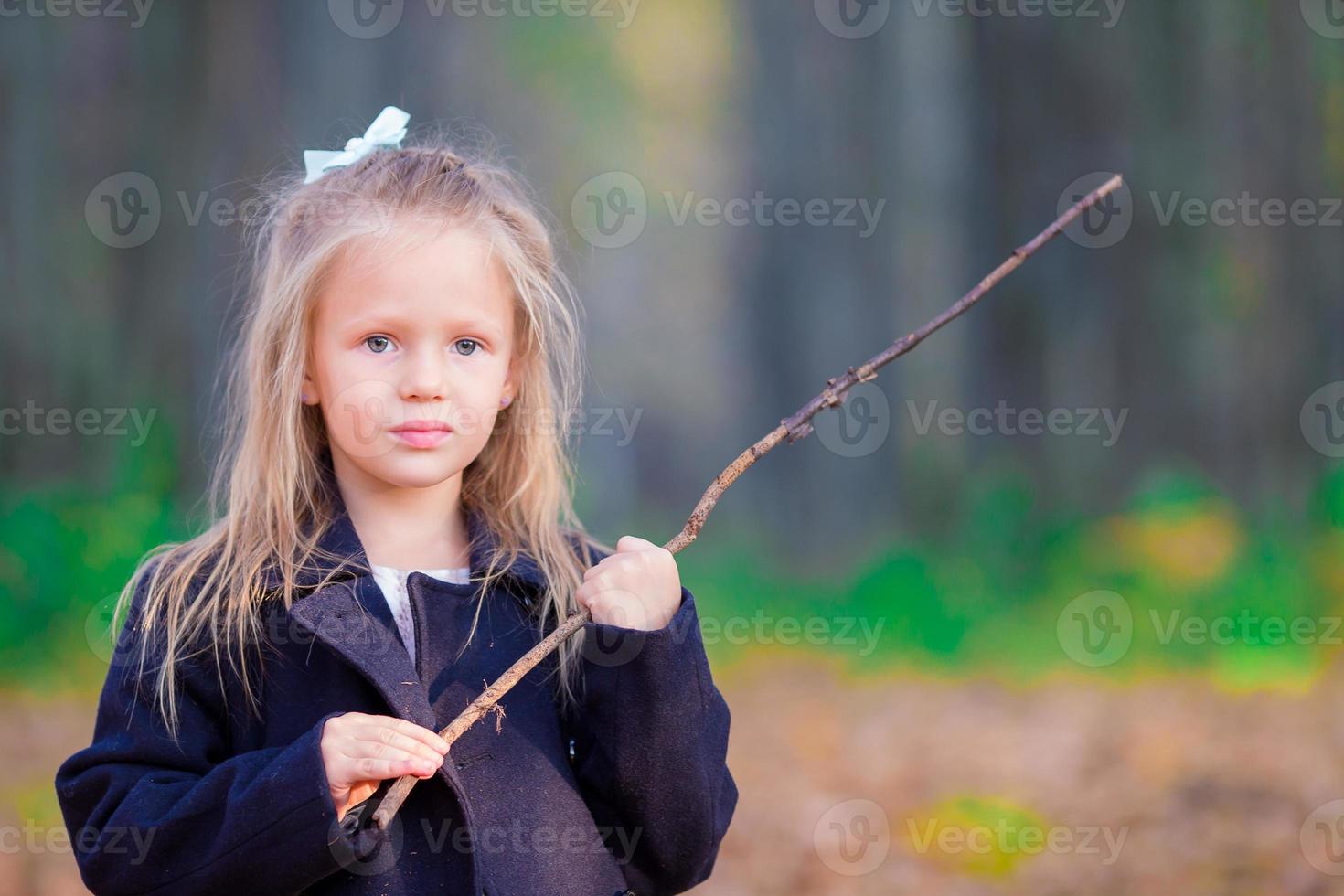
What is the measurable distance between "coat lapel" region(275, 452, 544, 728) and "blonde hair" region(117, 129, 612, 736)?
0.9 inches

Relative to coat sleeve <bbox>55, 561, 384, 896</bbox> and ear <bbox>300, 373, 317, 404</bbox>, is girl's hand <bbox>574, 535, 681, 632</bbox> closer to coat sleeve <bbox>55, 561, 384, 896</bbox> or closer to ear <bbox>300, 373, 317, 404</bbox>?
coat sleeve <bbox>55, 561, 384, 896</bbox>

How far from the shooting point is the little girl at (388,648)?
4.70ft

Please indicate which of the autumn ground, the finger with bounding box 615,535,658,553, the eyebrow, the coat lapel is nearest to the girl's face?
the eyebrow

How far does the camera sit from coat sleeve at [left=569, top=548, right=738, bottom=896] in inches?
60.6

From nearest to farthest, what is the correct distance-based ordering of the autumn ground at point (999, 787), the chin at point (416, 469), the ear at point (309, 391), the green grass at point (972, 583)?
the chin at point (416, 469) < the ear at point (309, 391) < the autumn ground at point (999, 787) < the green grass at point (972, 583)

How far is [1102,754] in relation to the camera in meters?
3.83

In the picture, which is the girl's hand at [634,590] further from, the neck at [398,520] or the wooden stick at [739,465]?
the neck at [398,520]

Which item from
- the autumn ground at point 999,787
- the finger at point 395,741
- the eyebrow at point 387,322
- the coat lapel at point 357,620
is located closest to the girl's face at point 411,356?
the eyebrow at point 387,322

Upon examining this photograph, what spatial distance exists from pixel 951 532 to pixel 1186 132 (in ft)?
5.88

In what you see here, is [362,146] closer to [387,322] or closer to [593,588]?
[387,322]

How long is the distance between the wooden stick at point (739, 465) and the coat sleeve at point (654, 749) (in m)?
0.10

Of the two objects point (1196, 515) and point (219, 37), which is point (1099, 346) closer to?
point (1196, 515)

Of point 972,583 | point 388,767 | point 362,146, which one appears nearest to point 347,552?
point 388,767

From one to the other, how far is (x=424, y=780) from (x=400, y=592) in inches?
10.0
